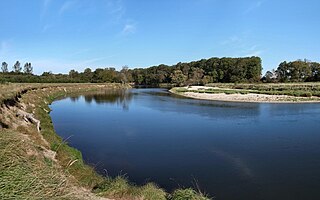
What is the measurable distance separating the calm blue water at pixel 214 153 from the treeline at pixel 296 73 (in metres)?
69.0

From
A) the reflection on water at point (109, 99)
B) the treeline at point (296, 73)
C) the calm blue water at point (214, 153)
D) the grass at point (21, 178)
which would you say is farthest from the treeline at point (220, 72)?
the grass at point (21, 178)

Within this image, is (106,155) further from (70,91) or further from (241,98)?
(70,91)

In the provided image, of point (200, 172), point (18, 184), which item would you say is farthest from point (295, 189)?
point (18, 184)

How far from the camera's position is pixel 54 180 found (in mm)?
3889

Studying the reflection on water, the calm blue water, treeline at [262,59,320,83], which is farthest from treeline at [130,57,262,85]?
the calm blue water

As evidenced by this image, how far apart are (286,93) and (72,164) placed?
40.9m

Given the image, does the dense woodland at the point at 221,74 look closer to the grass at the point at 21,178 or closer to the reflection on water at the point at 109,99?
the reflection on water at the point at 109,99

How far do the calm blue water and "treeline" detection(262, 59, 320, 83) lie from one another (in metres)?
69.0

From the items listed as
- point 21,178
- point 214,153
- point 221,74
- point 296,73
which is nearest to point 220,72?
point 221,74

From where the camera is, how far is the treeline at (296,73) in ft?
275

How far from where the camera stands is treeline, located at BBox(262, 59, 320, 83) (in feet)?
275

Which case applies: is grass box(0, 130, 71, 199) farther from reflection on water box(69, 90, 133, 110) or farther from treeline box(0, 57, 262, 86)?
treeline box(0, 57, 262, 86)

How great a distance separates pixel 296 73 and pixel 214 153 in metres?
82.0

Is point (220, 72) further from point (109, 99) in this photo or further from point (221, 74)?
point (109, 99)
